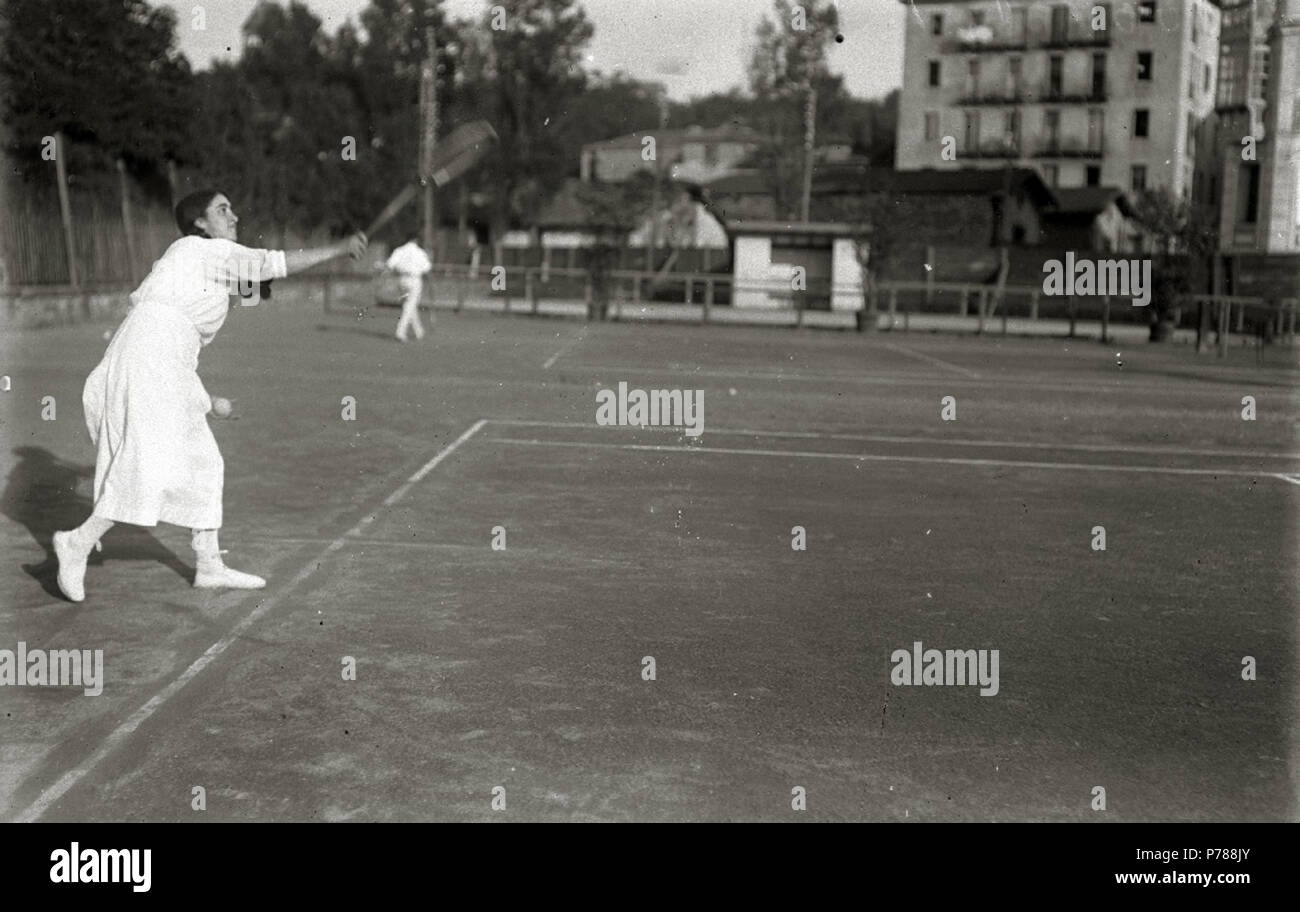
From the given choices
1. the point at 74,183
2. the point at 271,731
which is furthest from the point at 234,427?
the point at 74,183

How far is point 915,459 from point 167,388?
721 cm

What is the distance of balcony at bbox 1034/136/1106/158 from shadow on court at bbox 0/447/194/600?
224 feet

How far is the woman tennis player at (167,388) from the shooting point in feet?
20.5

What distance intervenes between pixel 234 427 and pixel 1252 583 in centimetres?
838

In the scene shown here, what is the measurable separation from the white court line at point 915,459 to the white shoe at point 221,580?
218 inches

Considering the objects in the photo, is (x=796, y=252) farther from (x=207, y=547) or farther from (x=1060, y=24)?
(x=207, y=547)

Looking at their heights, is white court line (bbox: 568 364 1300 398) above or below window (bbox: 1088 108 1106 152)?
below

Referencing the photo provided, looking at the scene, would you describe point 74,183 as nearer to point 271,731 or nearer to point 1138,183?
point 271,731

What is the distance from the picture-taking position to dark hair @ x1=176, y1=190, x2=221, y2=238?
640 centimetres

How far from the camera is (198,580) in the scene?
268 inches

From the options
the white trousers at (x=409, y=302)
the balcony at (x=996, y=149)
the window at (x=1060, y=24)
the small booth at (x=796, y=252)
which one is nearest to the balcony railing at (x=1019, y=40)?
the window at (x=1060, y=24)

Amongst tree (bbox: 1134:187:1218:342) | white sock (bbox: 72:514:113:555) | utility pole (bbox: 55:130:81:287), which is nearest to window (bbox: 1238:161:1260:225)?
tree (bbox: 1134:187:1218:342)

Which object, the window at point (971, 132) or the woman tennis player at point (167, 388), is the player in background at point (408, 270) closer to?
the woman tennis player at point (167, 388)

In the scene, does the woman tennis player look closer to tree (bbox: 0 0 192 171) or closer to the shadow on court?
the shadow on court
